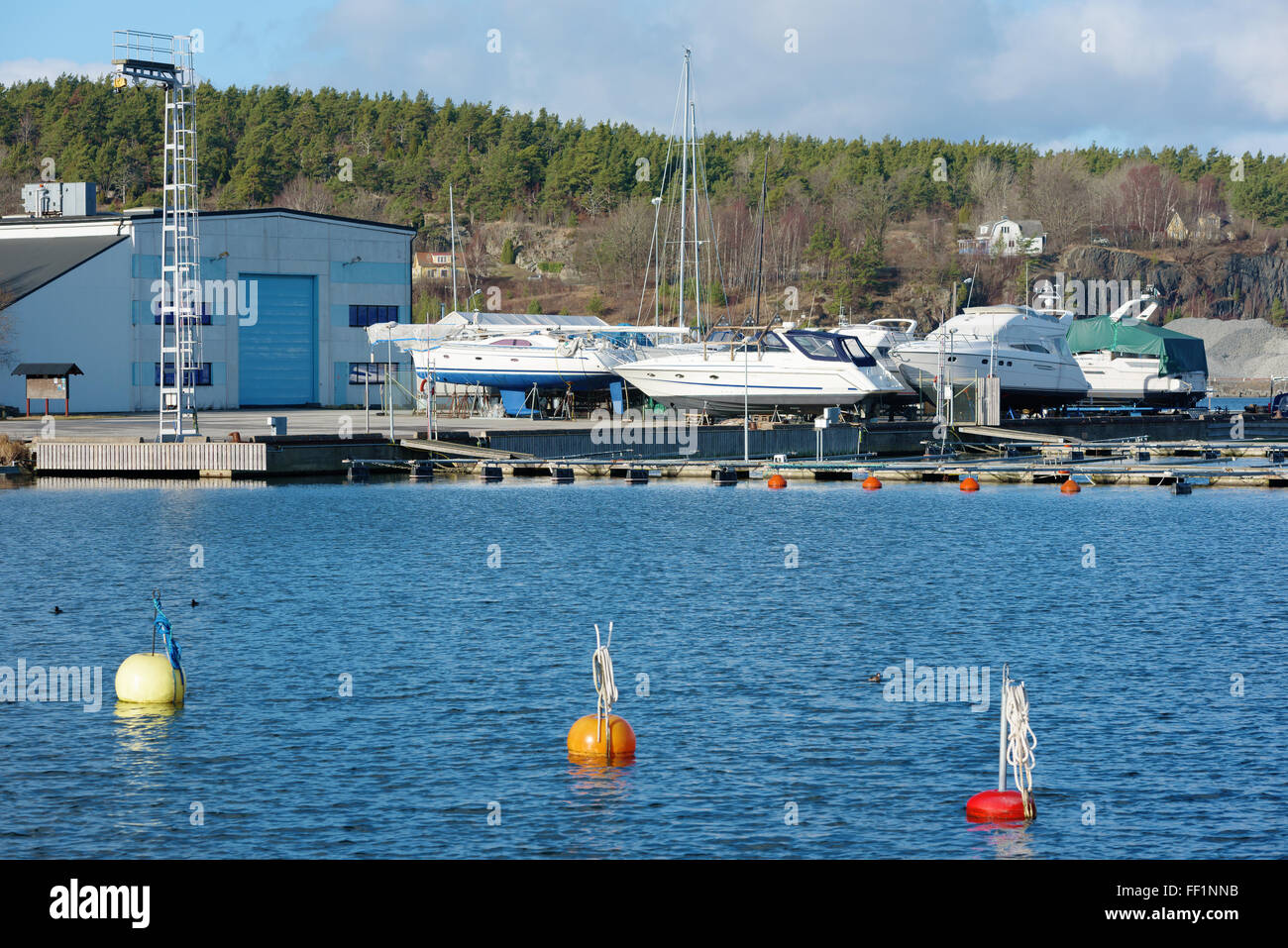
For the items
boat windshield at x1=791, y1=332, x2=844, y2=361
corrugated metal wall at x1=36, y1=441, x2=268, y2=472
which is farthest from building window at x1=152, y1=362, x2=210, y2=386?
boat windshield at x1=791, y1=332, x2=844, y2=361

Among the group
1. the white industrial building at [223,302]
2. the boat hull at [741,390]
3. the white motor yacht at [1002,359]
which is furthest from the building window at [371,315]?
the white motor yacht at [1002,359]

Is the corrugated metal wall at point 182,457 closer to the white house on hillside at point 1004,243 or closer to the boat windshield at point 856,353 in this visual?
the boat windshield at point 856,353

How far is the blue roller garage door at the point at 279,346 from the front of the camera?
73375 millimetres

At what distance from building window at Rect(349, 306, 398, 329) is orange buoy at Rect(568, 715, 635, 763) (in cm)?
6146

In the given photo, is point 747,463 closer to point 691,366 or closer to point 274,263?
point 691,366

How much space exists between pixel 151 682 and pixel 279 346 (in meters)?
56.0

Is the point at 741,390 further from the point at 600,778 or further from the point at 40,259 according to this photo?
the point at 600,778

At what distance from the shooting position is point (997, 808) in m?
15.3

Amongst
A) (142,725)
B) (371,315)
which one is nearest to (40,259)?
(371,315)

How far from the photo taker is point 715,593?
31109 millimetres

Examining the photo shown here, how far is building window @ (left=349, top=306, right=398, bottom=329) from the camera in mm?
76875

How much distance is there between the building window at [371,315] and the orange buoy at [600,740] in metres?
61.5

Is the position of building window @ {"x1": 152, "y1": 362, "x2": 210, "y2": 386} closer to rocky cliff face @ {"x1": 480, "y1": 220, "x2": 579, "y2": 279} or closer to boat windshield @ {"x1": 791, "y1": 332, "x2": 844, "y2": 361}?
boat windshield @ {"x1": 791, "y1": 332, "x2": 844, "y2": 361}
